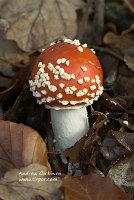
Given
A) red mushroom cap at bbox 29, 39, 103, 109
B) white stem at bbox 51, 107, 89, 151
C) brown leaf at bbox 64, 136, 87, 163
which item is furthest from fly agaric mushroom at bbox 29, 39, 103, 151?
brown leaf at bbox 64, 136, 87, 163

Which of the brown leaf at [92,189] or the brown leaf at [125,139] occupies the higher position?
the brown leaf at [125,139]

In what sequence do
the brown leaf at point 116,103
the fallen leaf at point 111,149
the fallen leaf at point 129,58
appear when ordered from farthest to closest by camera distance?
the fallen leaf at point 129,58, the brown leaf at point 116,103, the fallen leaf at point 111,149

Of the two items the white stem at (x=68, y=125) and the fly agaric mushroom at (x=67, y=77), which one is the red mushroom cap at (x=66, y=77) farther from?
the white stem at (x=68, y=125)

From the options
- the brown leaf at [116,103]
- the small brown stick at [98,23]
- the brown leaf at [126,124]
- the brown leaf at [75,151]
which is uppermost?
the small brown stick at [98,23]

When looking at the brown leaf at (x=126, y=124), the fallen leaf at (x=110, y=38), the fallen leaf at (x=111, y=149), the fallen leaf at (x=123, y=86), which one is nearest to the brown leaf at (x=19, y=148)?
the fallen leaf at (x=111, y=149)

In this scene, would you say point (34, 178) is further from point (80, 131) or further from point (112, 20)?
point (112, 20)
